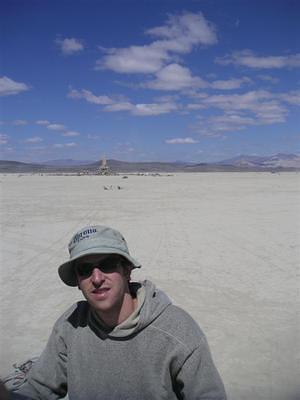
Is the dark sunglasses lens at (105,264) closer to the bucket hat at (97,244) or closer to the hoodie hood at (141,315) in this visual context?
the bucket hat at (97,244)

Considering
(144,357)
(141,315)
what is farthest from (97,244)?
(144,357)

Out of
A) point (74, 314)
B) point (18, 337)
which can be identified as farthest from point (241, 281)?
point (74, 314)

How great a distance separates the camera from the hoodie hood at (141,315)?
6.28 feet

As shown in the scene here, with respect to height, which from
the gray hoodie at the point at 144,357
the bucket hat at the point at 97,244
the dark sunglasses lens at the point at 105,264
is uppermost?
the bucket hat at the point at 97,244

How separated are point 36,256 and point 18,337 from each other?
3.56 meters

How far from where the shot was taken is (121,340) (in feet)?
6.38

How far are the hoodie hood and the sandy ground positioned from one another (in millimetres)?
2045

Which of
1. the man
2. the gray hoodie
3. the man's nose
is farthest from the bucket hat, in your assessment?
the gray hoodie

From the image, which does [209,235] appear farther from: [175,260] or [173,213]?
[173,213]

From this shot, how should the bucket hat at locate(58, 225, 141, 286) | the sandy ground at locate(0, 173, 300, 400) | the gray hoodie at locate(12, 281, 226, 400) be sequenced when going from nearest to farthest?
the gray hoodie at locate(12, 281, 226, 400)
the bucket hat at locate(58, 225, 141, 286)
the sandy ground at locate(0, 173, 300, 400)

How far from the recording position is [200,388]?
6.00 feet

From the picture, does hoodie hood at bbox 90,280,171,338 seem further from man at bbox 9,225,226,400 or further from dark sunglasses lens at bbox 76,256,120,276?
dark sunglasses lens at bbox 76,256,120,276

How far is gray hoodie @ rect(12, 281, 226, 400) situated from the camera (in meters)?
1.85

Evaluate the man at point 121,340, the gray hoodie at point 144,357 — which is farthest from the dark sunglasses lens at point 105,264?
the gray hoodie at point 144,357
